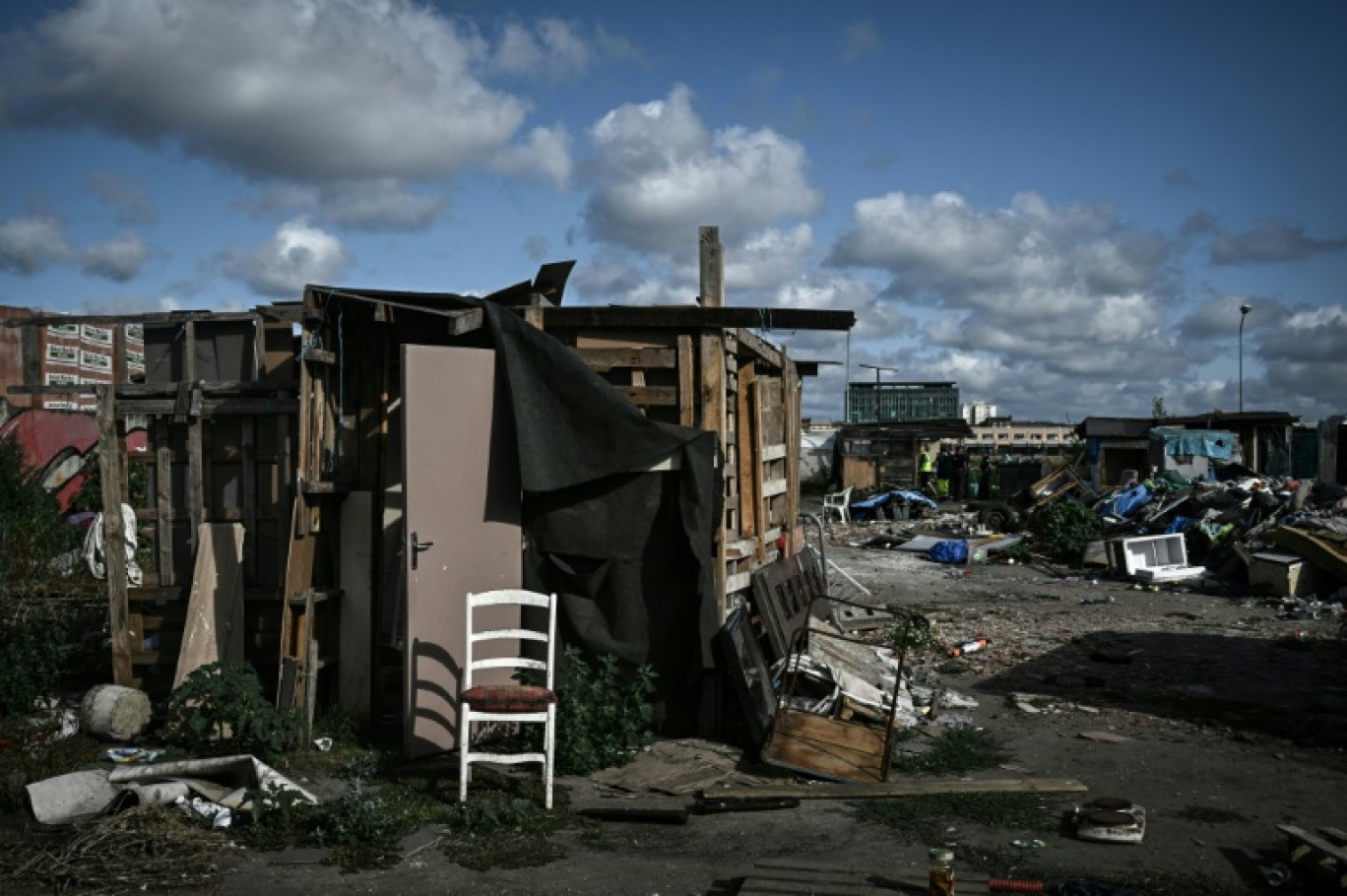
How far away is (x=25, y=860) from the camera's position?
508 cm

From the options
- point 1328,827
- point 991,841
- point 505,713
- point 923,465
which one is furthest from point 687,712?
point 923,465

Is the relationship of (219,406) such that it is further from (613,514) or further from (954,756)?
(954,756)

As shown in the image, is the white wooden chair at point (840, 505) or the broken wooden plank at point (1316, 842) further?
the white wooden chair at point (840, 505)

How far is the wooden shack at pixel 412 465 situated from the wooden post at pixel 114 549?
0.6 inches

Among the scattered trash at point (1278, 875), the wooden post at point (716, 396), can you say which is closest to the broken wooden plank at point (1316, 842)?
the scattered trash at point (1278, 875)

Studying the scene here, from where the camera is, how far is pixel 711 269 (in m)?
8.25

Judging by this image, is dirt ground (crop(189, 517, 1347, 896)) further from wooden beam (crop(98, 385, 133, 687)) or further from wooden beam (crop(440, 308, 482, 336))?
wooden beam (crop(98, 385, 133, 687))

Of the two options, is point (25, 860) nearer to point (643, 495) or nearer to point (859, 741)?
point (643, 495)

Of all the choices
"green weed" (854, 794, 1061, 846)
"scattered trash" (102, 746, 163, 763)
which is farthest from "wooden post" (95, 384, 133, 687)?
"green weed" (854, 794, 1061, 846)

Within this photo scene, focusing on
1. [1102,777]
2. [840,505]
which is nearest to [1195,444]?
[840,505]

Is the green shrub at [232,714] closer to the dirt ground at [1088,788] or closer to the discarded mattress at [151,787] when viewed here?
the discarded mattress at [151,787]

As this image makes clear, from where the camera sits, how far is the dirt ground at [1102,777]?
4934 millimetres

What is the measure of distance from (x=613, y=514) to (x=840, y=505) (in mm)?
20301

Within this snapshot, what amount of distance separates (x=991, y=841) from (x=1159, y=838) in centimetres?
90
